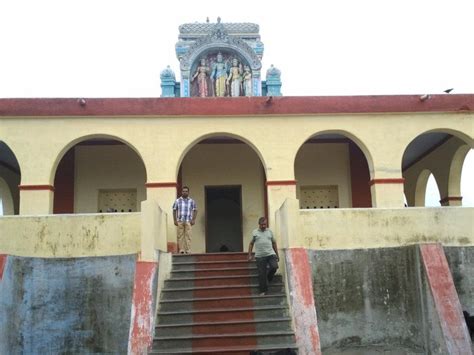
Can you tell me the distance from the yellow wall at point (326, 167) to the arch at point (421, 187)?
3.23 meters

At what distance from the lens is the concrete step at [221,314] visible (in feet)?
28.6

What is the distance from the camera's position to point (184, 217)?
10.5 metres

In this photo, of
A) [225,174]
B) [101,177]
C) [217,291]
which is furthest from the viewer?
[225,174]

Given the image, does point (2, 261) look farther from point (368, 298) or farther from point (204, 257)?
point (368, 298)

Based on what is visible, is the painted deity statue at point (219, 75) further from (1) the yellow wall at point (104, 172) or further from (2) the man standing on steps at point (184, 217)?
(2) the man standing on steps at point (184, 217)

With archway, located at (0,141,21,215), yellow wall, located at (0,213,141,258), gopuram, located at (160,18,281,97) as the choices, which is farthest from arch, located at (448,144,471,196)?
archway, located at (0,141,21,215)

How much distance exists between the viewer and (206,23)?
18.6 meters

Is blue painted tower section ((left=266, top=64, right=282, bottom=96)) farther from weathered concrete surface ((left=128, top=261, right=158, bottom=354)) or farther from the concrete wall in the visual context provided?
weathered concrete surface ((left=128, top=261, right=158, bottom=354))

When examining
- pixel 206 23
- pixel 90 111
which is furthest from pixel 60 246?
pixel 206 23

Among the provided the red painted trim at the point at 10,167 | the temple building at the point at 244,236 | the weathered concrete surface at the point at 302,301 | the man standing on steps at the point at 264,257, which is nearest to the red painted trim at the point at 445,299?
the temple building at the point at 244,236

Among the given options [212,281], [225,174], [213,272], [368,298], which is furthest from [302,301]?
[225,174]

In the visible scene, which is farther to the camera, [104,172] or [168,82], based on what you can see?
[168,82]

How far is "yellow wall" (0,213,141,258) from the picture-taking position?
9820mm

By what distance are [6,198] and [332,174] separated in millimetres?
8536
